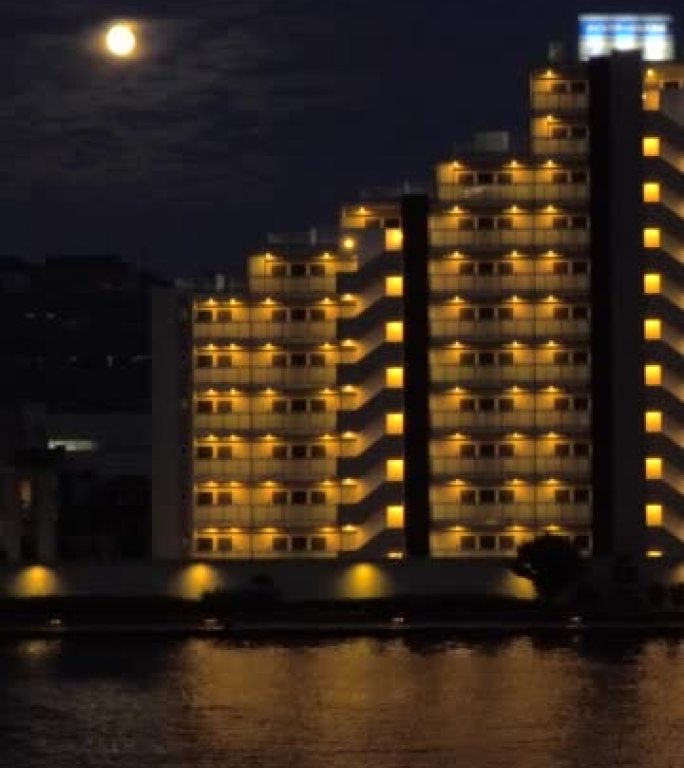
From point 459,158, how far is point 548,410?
9.93 m

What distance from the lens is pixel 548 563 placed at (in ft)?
265

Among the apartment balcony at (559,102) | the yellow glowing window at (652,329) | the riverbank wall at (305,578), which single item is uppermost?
the apartment balcony at (559,102)

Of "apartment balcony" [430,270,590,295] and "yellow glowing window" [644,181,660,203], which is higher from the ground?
"yellow glowing window" [644,181,660,203]

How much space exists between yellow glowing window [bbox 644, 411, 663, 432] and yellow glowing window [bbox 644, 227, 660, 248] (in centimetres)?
604

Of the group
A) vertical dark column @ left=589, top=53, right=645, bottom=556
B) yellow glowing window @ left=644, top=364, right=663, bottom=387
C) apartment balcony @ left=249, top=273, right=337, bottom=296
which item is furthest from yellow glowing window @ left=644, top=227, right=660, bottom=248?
apartment balcony @ left=249, top=273, right=337, bottom=296

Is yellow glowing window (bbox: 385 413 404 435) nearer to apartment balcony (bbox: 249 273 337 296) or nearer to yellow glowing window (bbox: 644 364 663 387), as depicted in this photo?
apartment balcony (bbox: 249 273 337 296)

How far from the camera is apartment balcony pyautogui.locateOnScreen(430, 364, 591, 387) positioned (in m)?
86.7

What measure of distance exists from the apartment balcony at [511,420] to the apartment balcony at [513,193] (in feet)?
25.6

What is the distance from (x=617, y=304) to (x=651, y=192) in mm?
4231

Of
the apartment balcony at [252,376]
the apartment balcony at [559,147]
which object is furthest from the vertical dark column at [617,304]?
the apartment balcony at [252,376]

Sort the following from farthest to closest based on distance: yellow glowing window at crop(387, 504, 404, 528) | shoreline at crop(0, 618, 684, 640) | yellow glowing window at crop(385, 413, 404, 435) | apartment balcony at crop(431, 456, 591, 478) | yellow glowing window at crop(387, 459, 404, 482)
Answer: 1. apartment balcony at crop(431, 456, 591, 478)
2. yellow glowing window at crop(385, 413, 404, 435)
3. yellow glowing window at crop(387, 459, 404, 482)
4. yellow glowing window at crop(387, 504, 404, 528)
5. shoreline at crop(0, 618, 684, 640)

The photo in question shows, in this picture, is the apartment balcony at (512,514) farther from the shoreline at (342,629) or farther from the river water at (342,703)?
the river water at (342,703)

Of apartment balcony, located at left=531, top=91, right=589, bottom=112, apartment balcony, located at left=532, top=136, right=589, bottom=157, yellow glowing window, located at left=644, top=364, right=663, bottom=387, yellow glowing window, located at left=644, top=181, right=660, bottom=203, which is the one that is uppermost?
apartment balcony, located at left=531, top=91, right=589, bottom=112

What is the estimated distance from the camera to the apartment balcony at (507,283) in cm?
8669
